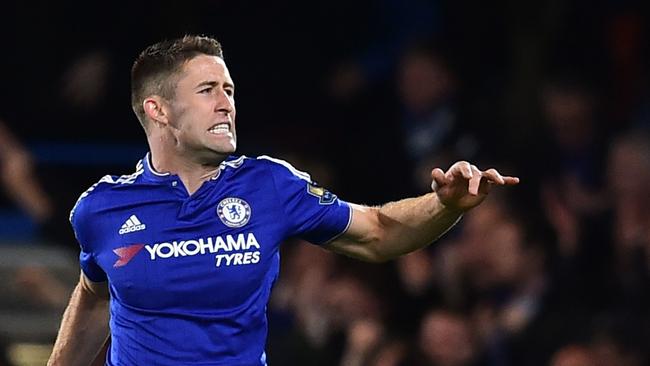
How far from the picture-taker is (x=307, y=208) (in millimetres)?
5242

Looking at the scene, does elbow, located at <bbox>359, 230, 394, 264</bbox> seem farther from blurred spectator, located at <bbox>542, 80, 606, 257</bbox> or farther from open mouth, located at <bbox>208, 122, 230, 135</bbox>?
blurred spectator, located at <bbox>542, 80, 606, 257</bbox>

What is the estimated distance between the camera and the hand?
193 inches

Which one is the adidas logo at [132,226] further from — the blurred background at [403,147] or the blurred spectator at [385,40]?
the blurred spectator at [385,40]

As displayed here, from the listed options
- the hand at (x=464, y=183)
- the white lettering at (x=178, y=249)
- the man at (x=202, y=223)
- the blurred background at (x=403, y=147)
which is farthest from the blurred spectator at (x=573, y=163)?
the white lettering at (x=178, y=249)

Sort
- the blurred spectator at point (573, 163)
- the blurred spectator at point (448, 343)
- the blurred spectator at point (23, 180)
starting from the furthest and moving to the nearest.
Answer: the blurred spectator at point (23, 180) → the blurred spectator at point (573, 163) → the blurred spectator at point (448, 343)

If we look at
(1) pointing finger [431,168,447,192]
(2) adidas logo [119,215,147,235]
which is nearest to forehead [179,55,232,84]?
(2) adidas logo [119,215,147,235]

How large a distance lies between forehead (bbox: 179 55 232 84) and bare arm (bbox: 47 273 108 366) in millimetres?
742

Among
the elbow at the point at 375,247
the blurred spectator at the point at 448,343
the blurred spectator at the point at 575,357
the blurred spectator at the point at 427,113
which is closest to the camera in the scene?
the elbow at the point at 375,247

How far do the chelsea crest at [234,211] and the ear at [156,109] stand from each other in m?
0.31

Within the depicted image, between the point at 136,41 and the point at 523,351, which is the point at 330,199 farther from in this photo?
the point at 136,41

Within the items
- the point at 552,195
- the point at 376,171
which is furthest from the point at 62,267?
the point at 552,195

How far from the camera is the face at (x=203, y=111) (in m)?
5.12

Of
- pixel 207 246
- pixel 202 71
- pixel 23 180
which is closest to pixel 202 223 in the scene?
pixel 207 246

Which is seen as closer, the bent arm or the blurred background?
the bent arm
